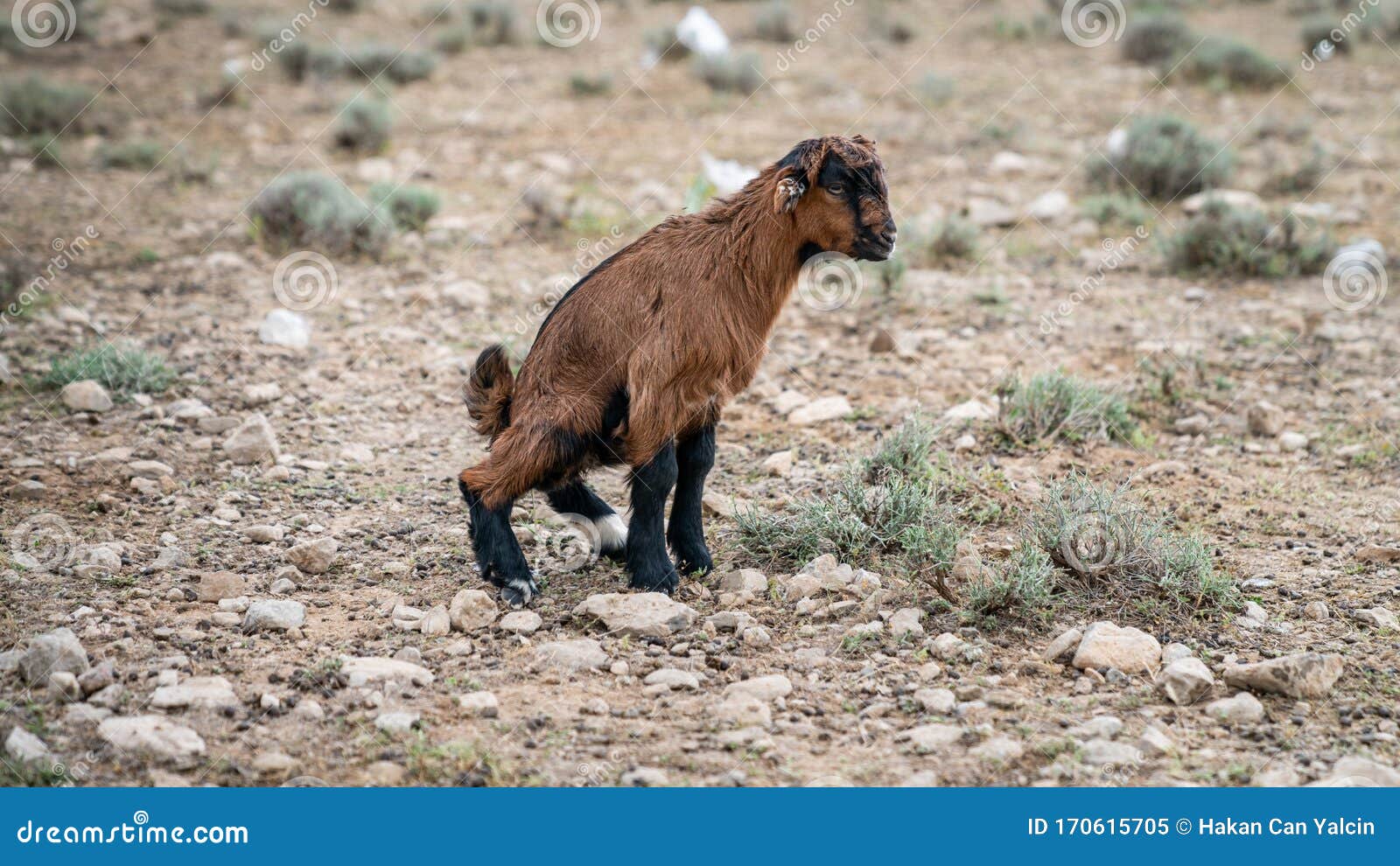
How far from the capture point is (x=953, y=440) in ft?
24.3

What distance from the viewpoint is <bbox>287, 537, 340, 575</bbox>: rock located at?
582 cm

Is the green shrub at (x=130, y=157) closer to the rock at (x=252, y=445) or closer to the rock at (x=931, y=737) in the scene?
the rock at (x=252, y=445)

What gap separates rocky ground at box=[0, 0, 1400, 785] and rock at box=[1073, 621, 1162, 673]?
3cm

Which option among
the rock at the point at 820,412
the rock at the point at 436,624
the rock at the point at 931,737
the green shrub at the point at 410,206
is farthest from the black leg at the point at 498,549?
the green shrub at the point at 410,206

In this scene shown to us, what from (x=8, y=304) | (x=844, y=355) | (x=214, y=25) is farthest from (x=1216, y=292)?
(x=214, y=25)

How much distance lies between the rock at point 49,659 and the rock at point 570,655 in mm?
1695

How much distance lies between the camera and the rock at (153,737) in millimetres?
4246

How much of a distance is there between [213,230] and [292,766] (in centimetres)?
747

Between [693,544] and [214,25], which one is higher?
[214,25]

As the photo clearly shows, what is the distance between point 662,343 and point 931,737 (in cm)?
198

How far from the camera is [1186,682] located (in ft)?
15.5

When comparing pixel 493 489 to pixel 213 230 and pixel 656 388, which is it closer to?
pixel 656 388

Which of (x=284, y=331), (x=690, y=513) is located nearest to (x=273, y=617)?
(x=690, y=513)

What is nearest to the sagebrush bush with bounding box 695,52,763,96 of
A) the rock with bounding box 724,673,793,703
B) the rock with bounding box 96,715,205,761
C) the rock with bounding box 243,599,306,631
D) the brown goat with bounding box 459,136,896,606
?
the brown goat with bounding box 459,136,896,606
